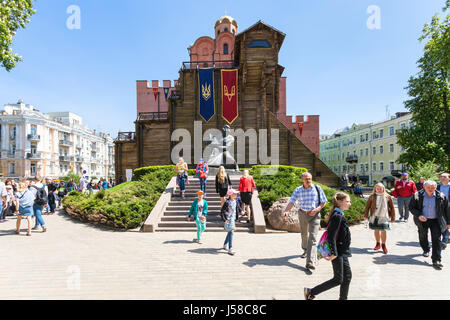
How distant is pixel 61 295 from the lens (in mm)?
4086

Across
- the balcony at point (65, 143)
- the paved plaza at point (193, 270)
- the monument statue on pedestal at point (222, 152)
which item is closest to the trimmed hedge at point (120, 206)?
the paved plaza at point (193, 270)

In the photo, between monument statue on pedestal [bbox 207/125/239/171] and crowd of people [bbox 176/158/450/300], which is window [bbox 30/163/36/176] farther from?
crowd of people [bbox 176/158/450/300]

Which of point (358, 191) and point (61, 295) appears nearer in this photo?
point (61, 295)

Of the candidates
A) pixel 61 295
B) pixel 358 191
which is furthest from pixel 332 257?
pixel 358 191

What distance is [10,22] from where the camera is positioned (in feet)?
39.2

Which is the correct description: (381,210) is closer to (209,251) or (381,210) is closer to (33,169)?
(209,251)

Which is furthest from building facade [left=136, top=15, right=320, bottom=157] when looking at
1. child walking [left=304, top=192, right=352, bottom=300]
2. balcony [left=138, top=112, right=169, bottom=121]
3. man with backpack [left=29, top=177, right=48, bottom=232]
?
child walking [left=304, top=192, right=352, bottom=300]

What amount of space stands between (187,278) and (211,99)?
20.8 meters

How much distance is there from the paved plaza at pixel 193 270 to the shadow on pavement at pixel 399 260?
0.02 meters

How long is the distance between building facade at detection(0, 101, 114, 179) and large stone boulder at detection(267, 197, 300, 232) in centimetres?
4665

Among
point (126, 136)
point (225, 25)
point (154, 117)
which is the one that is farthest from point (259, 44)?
point (225, 25)

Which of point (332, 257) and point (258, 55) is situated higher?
point (258, 55)

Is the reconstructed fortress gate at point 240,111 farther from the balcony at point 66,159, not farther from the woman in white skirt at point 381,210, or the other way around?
the balcony at point 66,159

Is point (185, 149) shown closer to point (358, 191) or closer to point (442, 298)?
point (358, 191)
